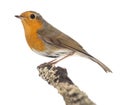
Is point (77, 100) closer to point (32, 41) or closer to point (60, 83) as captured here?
point (60, 83)

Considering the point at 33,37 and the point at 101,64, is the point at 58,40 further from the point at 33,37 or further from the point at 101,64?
the point at 101,64

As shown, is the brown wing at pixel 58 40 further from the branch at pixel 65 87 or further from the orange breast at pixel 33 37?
the branch at pixel 65 87

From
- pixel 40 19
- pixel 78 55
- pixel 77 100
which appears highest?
pixel 40 19

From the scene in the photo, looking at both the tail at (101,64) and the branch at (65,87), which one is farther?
the tail at (101,64)

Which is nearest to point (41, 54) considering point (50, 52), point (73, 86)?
point (50, 52)

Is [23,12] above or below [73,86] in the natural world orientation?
above

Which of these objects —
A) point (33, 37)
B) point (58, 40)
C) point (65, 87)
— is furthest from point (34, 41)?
point (65, 87)

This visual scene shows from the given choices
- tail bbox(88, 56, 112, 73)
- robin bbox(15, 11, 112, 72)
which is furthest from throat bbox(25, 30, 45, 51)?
tail bbox(88, 56, 112, 73)

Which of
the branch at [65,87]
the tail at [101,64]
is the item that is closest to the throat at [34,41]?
the branch at [65,87]
